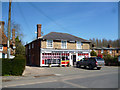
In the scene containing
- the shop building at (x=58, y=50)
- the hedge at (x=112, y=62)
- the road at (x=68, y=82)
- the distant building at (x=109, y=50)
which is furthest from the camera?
the distant building at (x=109, y=50)

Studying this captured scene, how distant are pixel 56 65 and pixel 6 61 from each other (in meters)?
12.5

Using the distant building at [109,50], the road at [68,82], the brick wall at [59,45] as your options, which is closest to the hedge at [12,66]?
the road at [68,82]

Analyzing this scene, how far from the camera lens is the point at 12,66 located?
14.0m

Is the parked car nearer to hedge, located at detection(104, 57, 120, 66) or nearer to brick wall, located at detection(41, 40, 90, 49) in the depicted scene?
brick wall, located at detection(41, 40, 90, 49)

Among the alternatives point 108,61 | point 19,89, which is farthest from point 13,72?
point 108,61

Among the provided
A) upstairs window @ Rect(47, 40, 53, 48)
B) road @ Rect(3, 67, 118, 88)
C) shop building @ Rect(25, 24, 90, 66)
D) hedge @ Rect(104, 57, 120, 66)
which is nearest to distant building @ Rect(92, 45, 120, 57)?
hedge @ Rect(104, 57, 120, 66)

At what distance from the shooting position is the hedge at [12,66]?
13.8 metres

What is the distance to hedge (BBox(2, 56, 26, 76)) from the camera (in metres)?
13.8

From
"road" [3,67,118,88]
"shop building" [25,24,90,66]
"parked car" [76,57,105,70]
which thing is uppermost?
Result: "shop building" [25,24,90,66]

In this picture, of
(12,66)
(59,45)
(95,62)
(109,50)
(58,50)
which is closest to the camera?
(12,66)

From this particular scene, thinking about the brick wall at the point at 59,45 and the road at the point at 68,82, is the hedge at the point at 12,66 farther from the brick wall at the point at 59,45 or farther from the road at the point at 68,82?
the brick wall at the point at 59,45

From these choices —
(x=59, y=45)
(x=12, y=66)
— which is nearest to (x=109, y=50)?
(x=59, y=45)

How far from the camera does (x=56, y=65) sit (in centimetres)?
2506

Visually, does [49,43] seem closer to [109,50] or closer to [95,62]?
[95,62]
